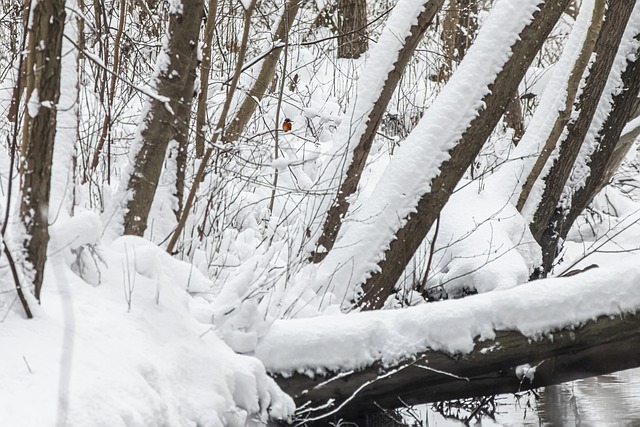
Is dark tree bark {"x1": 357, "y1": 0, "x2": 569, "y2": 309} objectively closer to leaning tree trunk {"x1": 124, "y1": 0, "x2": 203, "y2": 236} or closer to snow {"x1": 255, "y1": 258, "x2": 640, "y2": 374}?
snow {"x1": 255, "y1": 258, "x2": 640, "y2": 374}

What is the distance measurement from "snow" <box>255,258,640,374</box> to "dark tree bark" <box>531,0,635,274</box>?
8.86 ft

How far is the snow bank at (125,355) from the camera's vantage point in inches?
86.1

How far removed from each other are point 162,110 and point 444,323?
1602 millimetres

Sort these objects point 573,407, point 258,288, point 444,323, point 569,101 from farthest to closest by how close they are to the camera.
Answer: point 569,101 < point 573,407 < point 444,323 < point 258,288

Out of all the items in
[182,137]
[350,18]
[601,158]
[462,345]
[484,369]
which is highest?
[350,18]

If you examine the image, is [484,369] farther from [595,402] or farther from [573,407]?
[595,402]

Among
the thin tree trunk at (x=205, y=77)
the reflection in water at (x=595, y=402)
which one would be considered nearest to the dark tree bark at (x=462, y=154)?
the reflection in water at (x=595, y=402)

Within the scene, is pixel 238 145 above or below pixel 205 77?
below

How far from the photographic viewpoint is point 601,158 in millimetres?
6648

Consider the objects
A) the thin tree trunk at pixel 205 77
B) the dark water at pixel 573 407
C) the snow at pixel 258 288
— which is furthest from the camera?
the dark water at pixel 573 407

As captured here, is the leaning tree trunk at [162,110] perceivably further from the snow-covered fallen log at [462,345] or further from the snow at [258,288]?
the snow-covered fallen log at [462,345]

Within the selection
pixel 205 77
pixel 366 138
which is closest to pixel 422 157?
pixel 366 138

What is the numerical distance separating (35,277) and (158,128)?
56.4 inches

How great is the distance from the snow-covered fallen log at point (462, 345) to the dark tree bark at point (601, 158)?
9.70 ft
